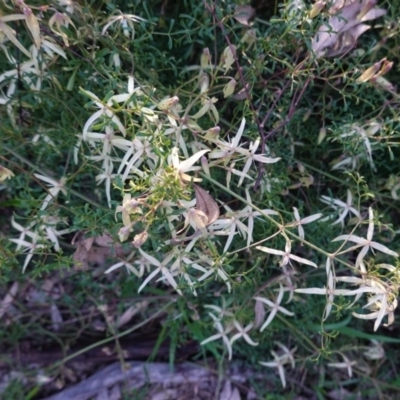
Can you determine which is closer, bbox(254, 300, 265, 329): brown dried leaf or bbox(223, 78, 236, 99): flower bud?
bbox(223, 78, 236, 99): flower bud

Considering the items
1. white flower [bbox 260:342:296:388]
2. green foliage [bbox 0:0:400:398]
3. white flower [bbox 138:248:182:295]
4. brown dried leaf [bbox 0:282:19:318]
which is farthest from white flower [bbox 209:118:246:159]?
brown dried leaf [bbox 0:282:19:318]

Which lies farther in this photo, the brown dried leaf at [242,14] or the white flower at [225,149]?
the brown dried leaf at [242,14]

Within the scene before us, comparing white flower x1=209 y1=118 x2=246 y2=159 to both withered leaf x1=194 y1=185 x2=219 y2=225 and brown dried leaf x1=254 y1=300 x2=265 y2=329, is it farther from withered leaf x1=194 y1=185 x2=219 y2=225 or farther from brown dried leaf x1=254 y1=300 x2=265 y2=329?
brown dried leaf x1=254 y1=300 x2=265 y2=329

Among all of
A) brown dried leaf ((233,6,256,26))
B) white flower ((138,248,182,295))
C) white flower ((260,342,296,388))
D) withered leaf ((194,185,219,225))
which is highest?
brown dried leaf ((233,6,256,26))

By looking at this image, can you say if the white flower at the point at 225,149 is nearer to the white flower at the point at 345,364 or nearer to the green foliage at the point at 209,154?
the green foliage at the point at 209,154

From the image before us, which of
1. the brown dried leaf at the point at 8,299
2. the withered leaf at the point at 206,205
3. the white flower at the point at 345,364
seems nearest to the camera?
the withered leaf at the point at 206,205

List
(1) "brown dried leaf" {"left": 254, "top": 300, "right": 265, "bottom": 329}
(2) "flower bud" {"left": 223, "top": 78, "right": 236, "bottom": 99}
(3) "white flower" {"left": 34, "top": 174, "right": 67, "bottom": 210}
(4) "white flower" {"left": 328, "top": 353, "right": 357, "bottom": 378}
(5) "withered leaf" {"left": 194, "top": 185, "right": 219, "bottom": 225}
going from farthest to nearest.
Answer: (4) "white flower" {"left": 328, "top": 353, "right": 357, "bottom": 378} < (1) "brown dried leaf" {"left": 254, "top": 300, "right": 265, "bottom": 329} < (3) "white flower" {"left": 34, "top": 174, "right": 67, "bottom": 210} < (2) "flower bud" {"left": 223, "top": 78, "right": 236, "bottom": 99} < (5) "withered leaf" {"left": 194, "top": 185, "right": 219, "bottom": 225}

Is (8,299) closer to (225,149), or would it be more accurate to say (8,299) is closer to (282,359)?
(282,359)

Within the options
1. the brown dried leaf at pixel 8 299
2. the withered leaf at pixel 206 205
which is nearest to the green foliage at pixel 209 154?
the withered leaf at pixel 206 205

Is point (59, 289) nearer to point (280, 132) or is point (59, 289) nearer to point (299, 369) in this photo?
point (299, 369)
